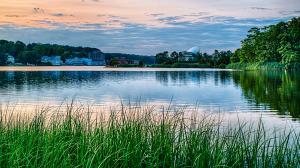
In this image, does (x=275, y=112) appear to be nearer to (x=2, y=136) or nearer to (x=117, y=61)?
(x=2, y=136)

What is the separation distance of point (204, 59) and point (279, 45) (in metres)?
83.9

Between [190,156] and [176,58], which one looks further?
[176,58]

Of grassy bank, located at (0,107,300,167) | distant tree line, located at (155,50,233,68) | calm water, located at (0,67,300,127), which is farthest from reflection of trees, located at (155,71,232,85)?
distant tree line, located at (155,50,233,68)

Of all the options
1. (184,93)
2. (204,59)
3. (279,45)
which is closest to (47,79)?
(184,93)

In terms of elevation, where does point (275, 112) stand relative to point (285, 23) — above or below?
below

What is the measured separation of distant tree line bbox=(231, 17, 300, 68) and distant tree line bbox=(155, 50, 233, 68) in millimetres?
53081

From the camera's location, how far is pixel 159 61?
18500 centimetres

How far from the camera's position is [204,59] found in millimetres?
168000

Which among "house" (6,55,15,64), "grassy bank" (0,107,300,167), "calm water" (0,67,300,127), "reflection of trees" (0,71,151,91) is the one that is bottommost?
"calm water" (0,67,300,127)

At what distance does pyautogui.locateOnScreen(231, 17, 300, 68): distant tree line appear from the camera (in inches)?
3004

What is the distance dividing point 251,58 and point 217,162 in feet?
327

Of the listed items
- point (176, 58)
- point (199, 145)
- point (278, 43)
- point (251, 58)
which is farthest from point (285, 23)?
point (176, 58)

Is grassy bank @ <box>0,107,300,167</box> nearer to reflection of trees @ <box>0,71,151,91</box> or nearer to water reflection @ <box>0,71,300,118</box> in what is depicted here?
water reflection @ <box>0,71,300,118</box>

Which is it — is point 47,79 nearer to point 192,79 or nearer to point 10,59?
point 192,79
